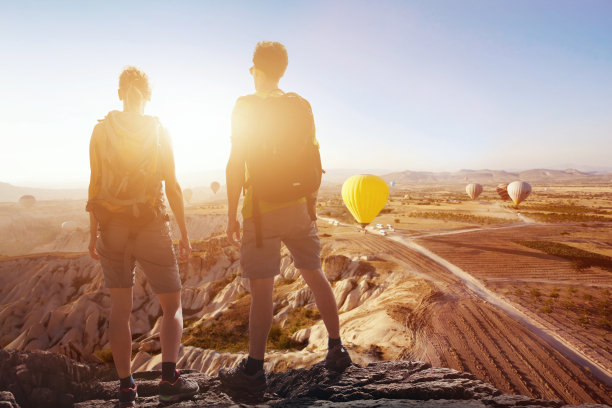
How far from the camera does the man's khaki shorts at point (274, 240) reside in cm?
264

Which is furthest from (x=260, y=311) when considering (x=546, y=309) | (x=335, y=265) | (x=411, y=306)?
(x=335, y=265)

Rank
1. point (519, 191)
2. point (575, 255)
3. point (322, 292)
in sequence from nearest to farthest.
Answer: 1. point (322, 292)
2. point (575, 255)
3. point (519, 191)

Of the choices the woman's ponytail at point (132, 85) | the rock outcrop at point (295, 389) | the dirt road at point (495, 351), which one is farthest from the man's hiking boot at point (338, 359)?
the dirt road at point (495, 351)

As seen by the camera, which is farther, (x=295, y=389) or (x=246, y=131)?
(x=295, y=389)

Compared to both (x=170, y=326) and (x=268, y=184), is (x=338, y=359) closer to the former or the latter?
(x=170, y=326)

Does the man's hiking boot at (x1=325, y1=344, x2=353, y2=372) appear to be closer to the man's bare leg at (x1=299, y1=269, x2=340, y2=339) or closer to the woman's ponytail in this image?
the man's bare leg at (x1=299, y1=269, x2=340, y2=339)

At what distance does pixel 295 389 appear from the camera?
323 centimetres

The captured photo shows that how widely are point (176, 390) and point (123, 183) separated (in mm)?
2129

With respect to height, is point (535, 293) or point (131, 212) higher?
point (131, 212)

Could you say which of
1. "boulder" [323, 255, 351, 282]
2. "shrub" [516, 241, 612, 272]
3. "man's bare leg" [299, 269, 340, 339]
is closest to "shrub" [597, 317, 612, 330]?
"shrub" [516, 241, 612, 272]

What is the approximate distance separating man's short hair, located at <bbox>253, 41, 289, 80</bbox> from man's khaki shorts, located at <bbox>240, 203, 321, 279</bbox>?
132 cm

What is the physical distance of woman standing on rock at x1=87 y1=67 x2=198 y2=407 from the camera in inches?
97.7

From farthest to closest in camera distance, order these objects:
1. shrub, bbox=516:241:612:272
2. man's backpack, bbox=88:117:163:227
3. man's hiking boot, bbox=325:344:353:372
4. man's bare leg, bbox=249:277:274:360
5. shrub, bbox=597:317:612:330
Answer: shrub, bbox=516:241:612:272 < shrub, bbox=597:317:612:330 < man's hiking boot, bbox=325:344:353:372 < man's bare leg, bbox=249:277:274:360 < man's backpack, bbox=88:117:163:227

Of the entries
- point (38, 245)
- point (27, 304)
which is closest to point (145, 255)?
point (27, 304)
